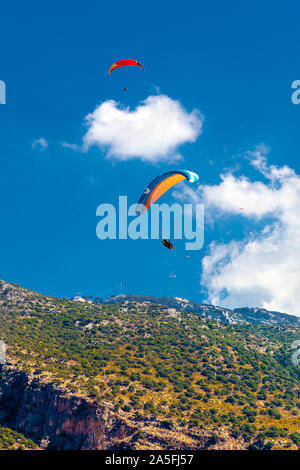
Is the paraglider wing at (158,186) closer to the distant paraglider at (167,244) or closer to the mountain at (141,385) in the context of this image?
the distant paraglider at (167,244)

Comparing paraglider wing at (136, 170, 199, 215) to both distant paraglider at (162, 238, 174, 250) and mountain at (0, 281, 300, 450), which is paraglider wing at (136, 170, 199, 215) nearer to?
distant paraglider at (162, 238, 174, 250)

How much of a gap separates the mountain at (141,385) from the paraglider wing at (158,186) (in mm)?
39630

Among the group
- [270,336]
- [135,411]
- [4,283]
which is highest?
[4,283]

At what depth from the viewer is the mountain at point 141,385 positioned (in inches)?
2810

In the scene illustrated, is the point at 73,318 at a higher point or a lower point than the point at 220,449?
higher

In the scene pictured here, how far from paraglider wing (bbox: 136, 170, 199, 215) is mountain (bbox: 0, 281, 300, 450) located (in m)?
39.6

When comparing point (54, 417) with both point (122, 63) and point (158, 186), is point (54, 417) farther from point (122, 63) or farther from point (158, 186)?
point (122, 63)

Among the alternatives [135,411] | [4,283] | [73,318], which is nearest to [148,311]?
[73,318]

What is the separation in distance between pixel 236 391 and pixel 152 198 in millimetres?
49395

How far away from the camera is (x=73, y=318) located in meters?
123

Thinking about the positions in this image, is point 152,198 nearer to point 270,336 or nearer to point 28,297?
point 28,297

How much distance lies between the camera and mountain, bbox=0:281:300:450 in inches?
2810

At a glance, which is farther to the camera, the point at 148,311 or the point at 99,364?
the point at 148,311

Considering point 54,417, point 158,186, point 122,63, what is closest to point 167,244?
point 158,186
